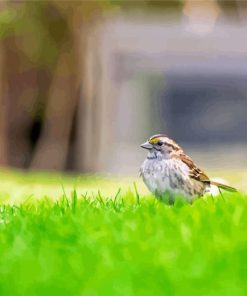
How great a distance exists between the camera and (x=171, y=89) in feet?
57.5

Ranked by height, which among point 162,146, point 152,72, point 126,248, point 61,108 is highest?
point 152,72

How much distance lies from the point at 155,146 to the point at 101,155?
33.4 feet

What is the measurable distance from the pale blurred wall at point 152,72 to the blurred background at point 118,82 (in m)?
0.02

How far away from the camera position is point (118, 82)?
56.5 ft

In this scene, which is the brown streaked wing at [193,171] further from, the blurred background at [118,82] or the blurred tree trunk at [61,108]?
the blurred tree trunk at [61,108]

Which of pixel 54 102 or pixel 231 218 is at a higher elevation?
pixel 54 102

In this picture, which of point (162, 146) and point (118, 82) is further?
point (118, 82)

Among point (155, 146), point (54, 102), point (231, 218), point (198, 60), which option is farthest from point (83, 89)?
point (231, 218)

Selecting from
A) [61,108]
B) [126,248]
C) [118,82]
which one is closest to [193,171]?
[126,248]

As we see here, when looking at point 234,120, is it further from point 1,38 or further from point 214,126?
point 1,38

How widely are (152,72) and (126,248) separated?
41.9 ft

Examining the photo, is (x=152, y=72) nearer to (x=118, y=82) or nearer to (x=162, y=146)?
(x=118, y=82)

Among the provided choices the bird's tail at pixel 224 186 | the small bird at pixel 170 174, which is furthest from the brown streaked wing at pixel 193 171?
the bird's tail at pixel 224 186

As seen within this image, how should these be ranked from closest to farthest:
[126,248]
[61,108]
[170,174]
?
[126,248] < [170,174] < [61,108]
